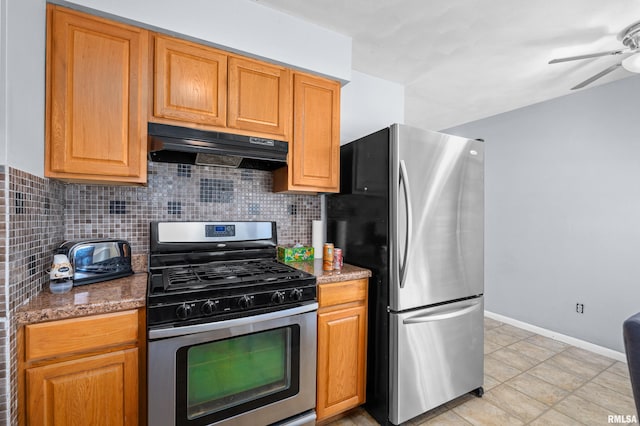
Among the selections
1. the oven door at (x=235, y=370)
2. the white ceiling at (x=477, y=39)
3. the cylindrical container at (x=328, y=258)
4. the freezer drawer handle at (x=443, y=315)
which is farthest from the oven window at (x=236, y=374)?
the white ceiling at (x=477, y=39)

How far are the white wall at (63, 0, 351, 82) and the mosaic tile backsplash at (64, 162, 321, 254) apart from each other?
2.59ft

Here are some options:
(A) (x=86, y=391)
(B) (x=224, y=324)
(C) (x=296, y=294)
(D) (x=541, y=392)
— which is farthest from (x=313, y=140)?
(D) (x=541, y=392)

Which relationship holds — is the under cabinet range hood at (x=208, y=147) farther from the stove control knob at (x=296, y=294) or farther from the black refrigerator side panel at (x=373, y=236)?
the stove control knob at (x=296, y=294)

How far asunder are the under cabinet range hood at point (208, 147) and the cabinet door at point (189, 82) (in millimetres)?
116

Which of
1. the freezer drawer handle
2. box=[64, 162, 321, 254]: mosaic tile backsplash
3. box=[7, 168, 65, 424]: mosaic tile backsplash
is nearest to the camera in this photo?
box=[7, 168, 65, 424]: mosaic tile backsplash

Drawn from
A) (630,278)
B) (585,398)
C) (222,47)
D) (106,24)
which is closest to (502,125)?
(630,278)

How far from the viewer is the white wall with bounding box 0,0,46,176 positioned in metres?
1.04

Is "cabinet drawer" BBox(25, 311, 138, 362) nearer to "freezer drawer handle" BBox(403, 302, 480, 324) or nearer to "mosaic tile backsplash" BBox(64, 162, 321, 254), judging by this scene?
"mosaic tile backsplash" BBox(64, 162, 321, 254)

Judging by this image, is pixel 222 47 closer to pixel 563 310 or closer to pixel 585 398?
pixel 585 398

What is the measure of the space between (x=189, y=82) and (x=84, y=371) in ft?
4.81

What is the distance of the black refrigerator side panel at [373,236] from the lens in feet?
5.85

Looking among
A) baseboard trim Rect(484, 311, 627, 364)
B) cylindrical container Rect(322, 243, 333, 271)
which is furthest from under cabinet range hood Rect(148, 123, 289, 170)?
baseboard trim Rect(484, 311, 627, 364)

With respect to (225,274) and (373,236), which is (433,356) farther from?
(225,274)

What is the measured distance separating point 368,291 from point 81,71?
197 centimetres
